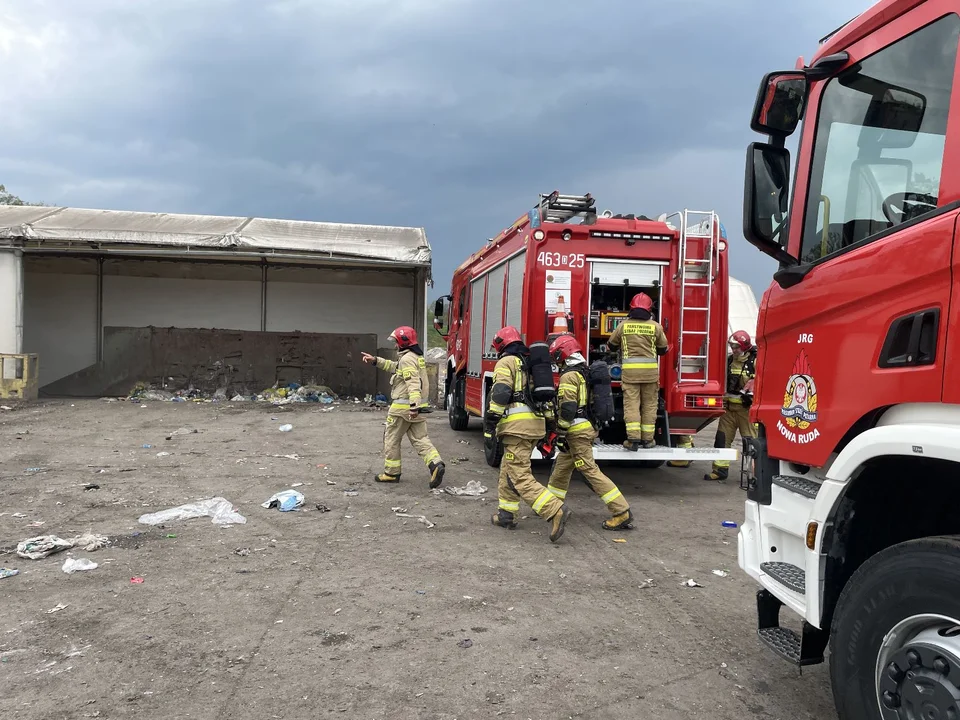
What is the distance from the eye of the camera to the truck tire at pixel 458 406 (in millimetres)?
11373

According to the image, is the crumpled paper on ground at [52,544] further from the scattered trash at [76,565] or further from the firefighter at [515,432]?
the firefighter at [515,432]

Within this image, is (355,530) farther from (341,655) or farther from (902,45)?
(902,45)

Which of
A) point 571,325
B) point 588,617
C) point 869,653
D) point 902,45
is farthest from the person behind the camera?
point 571,325

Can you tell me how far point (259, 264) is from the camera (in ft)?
60.2

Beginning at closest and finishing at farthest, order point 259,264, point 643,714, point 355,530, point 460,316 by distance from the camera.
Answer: point 643,714 < point 355,530 < point 460,316 < point 259,264

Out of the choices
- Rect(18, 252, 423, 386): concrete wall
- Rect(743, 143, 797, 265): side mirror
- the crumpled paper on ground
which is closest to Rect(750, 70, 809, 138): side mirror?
Rect(743, 143, 797, 265): side mirror

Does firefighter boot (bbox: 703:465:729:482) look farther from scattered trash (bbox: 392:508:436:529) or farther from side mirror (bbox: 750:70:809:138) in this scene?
side mirror (bbox: 750:70:809:138)

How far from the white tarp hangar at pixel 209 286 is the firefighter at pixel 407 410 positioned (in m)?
8.34

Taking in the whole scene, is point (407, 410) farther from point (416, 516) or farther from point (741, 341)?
point (741, 341)

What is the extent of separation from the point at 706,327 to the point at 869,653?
18.9 ft

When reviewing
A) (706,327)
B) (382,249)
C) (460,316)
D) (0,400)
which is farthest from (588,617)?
(0,400)

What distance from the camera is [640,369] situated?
7.28m

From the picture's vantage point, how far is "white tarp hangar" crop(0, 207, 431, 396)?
16.5 metres

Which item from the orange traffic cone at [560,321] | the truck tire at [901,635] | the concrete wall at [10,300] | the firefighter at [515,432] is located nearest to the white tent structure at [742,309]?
the orange traffic cone at [560,321]
